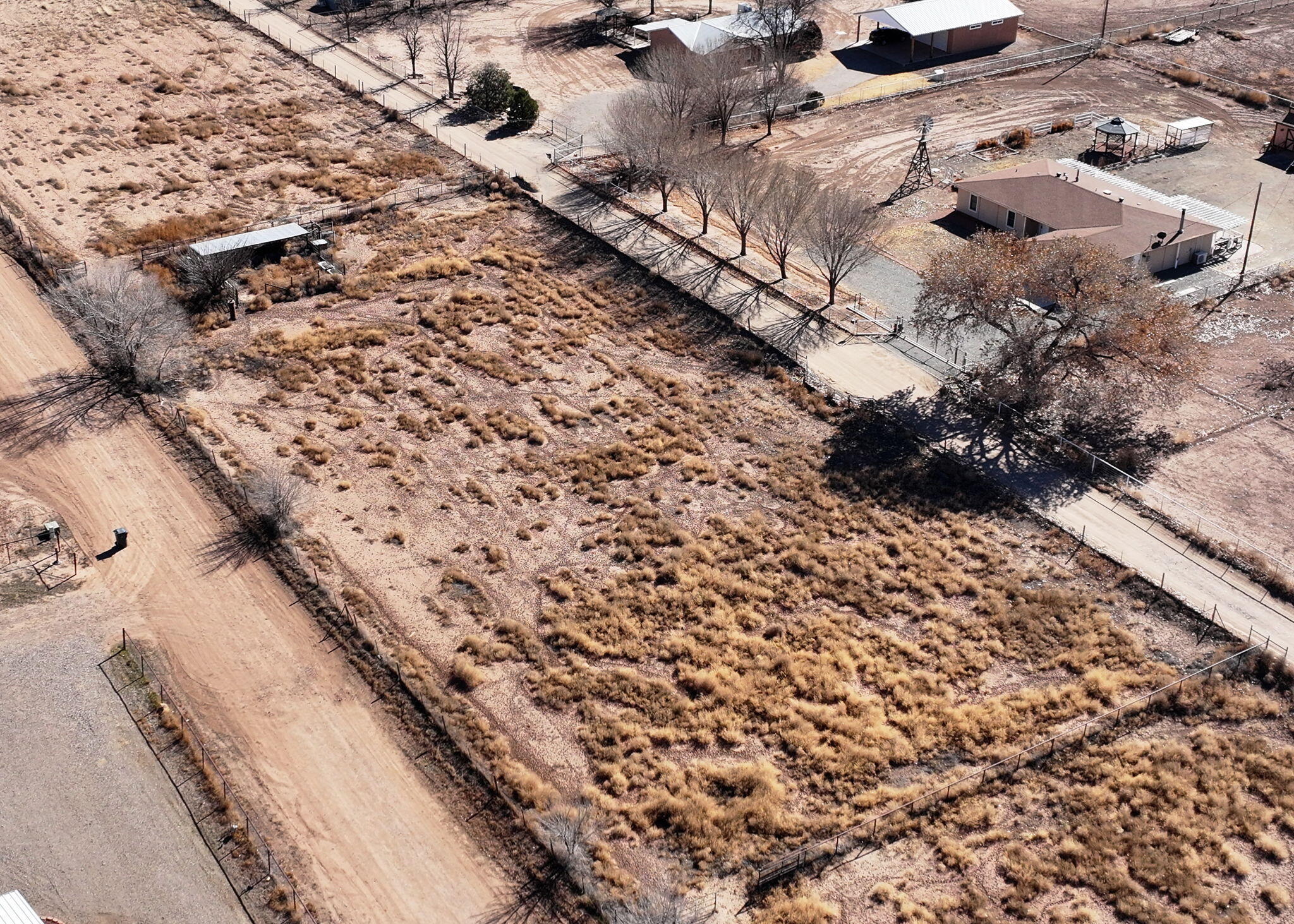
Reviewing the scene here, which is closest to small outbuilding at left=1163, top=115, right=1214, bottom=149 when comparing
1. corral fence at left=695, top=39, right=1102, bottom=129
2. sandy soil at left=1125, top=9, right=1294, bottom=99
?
sandy soil at left=1125, top=9, right=1294, bottom=99

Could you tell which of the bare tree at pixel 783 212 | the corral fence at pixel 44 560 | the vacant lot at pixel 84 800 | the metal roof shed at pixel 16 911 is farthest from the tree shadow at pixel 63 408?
the bare tree at pixel 783 212

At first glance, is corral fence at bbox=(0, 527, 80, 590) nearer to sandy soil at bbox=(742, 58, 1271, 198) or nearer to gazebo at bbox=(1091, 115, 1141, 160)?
sandy soil at bbox=(742, 58, 1271, 198)

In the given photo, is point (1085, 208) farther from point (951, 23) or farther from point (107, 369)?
point (107, 369)

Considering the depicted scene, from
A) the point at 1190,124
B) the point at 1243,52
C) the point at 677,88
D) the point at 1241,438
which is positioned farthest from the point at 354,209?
the point at 1243,52

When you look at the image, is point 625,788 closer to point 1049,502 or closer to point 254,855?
point 254,855

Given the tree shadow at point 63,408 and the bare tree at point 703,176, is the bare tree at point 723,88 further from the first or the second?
the tree shadow at point 63,408

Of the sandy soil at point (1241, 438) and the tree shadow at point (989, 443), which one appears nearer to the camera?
the sandy soil at point (1241, 438)

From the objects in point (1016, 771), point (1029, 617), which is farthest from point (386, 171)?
point (1016, 771)
